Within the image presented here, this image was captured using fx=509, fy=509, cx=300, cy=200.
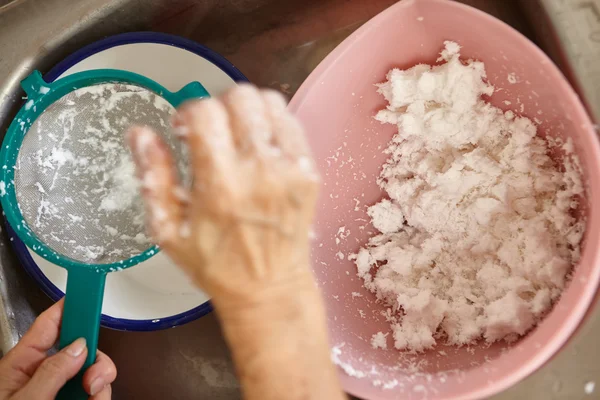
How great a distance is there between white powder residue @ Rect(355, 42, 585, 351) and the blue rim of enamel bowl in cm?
27

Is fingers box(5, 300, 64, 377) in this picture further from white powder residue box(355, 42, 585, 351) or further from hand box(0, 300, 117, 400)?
white powder residue box(355, 42, 585, 351)

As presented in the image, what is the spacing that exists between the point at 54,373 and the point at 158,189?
33cm

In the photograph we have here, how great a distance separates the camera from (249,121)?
0.42m

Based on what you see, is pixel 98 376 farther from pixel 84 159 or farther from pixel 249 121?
pixel 249 121

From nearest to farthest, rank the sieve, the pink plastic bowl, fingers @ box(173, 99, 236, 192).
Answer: fingers @ box(173, 99, 236, 192) → the pink plastic bowl → the sieve

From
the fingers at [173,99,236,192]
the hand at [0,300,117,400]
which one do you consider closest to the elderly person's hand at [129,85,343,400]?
the fingers at [173,99,236,192]

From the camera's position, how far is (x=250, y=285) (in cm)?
44

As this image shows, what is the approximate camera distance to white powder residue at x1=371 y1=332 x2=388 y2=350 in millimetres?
705

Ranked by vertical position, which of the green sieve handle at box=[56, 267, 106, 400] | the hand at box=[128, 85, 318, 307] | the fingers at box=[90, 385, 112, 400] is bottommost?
the fingers at box=[90, 385, 112, 400]

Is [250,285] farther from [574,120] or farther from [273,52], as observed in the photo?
[273,52]

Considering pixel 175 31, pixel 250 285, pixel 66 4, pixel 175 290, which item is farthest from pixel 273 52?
pixel 250 285

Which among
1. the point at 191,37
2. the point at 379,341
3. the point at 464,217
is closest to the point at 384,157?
the point at 464,217

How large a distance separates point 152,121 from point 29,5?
0.27 m

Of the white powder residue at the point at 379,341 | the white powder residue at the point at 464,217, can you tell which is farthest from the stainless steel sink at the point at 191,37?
the white powder residue at the point at 379,341
